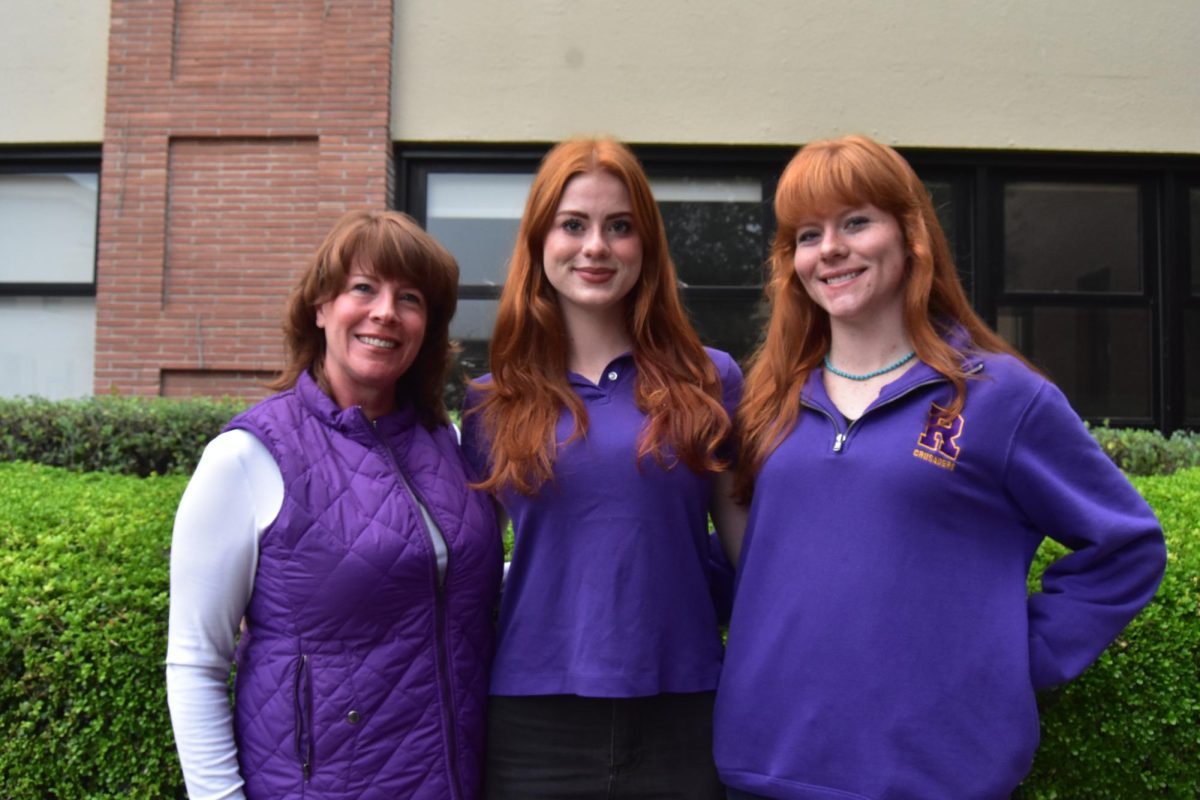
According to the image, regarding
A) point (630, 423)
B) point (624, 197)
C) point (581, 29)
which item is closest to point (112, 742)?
point (630, 423)

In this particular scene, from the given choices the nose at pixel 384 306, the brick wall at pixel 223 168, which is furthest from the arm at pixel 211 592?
the brick wall at pixel 223 168

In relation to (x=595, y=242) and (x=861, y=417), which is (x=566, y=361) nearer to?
(x=595, y=242)

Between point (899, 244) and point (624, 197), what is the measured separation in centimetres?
64

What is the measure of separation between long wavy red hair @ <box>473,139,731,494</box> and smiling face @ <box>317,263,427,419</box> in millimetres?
254

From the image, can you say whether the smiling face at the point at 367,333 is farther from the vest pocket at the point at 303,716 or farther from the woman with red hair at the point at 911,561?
the woman with red hair at the point at 911,561

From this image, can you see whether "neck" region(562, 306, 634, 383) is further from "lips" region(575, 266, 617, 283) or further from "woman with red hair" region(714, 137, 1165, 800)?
"woman with red hair" region(714, 137, 1165, 800)

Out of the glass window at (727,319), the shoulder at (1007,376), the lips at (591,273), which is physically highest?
the glass window at (727,319)

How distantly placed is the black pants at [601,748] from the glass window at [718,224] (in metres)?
5.84

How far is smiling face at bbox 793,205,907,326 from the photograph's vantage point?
1.96 m

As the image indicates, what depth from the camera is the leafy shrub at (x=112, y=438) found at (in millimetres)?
5605

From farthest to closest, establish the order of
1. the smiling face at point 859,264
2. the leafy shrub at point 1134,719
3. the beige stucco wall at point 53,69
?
the beige stucco wall at point 53,69 < the leafy shrub at point 1134,719 < the smiling face at point 859,264

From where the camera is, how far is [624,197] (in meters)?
2.20

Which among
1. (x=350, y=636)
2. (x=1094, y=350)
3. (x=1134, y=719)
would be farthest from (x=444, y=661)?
(x=1094, y=350)

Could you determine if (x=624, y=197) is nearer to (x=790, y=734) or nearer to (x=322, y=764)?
(x=790, y=734)
